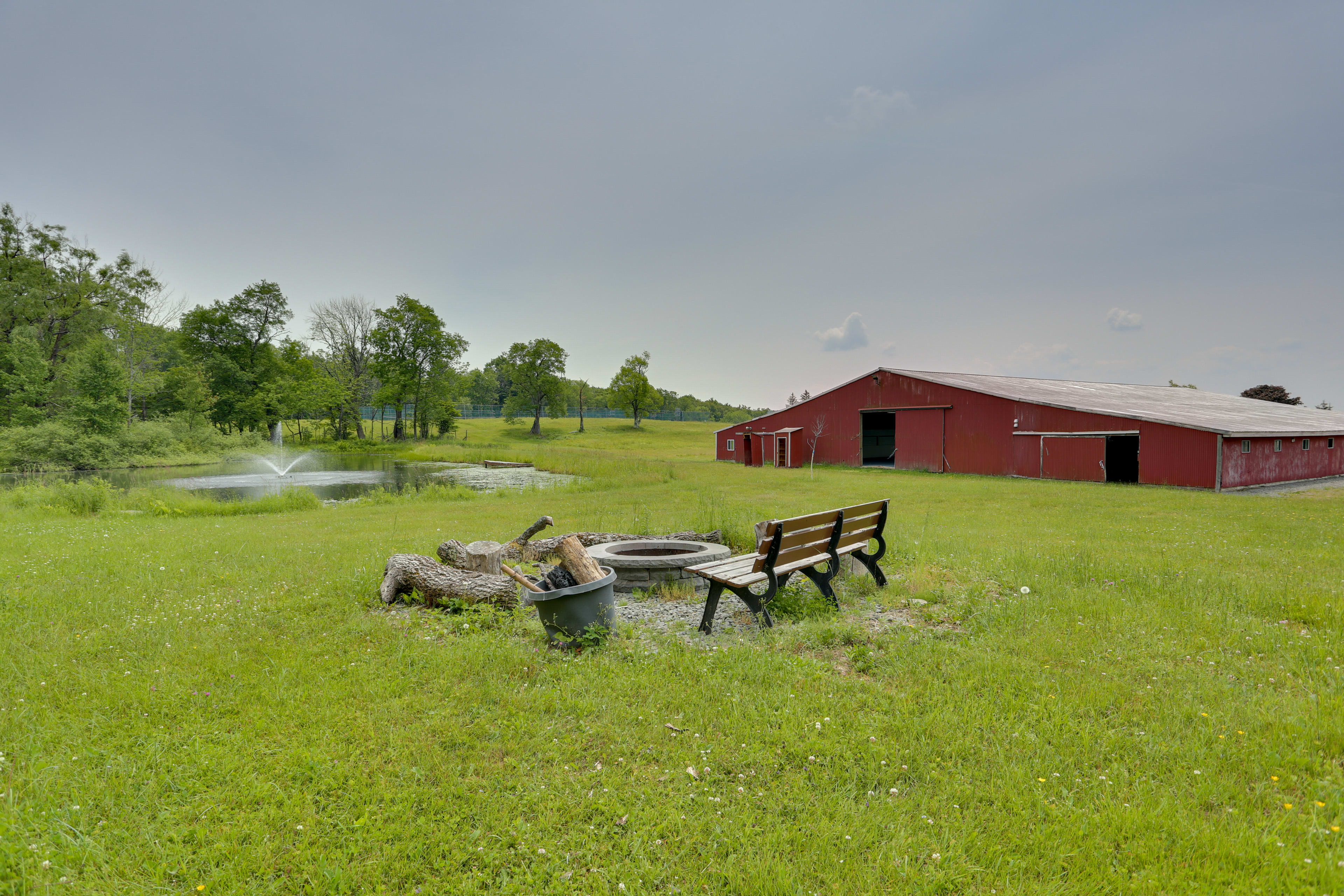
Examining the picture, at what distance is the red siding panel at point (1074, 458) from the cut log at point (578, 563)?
881 inches

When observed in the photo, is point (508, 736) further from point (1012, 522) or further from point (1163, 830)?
point (1012, 522)

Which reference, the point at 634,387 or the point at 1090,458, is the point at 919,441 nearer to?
the point at 1090,458

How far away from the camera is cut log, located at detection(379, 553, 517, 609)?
6.10 m

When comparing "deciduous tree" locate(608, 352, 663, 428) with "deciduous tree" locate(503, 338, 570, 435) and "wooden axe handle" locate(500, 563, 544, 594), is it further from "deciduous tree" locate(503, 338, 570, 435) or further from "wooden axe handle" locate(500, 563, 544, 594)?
"wooden axe handle" locate(500, 563, 544, 594)

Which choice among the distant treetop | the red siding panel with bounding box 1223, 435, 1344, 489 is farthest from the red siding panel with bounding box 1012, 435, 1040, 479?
the distant treetop

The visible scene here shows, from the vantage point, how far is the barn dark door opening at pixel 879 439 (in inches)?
1337

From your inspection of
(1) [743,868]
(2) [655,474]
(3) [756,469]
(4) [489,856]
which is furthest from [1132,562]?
(3) [756,469]

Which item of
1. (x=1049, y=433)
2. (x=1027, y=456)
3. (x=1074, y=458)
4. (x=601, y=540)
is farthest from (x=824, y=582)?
(x=1027, y=456)

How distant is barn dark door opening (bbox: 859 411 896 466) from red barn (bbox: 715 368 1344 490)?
69mm

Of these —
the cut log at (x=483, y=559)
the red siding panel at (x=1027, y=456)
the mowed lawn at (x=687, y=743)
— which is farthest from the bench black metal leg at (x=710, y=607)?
the red siding panel at (x=1027, y=456)

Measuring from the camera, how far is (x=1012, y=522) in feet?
41.0

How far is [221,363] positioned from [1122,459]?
61431 millimetres

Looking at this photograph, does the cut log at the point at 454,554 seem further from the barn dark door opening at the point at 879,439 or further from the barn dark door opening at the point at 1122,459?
the barn dark door opening at the point at 879,439

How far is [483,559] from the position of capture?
23.8 ft
